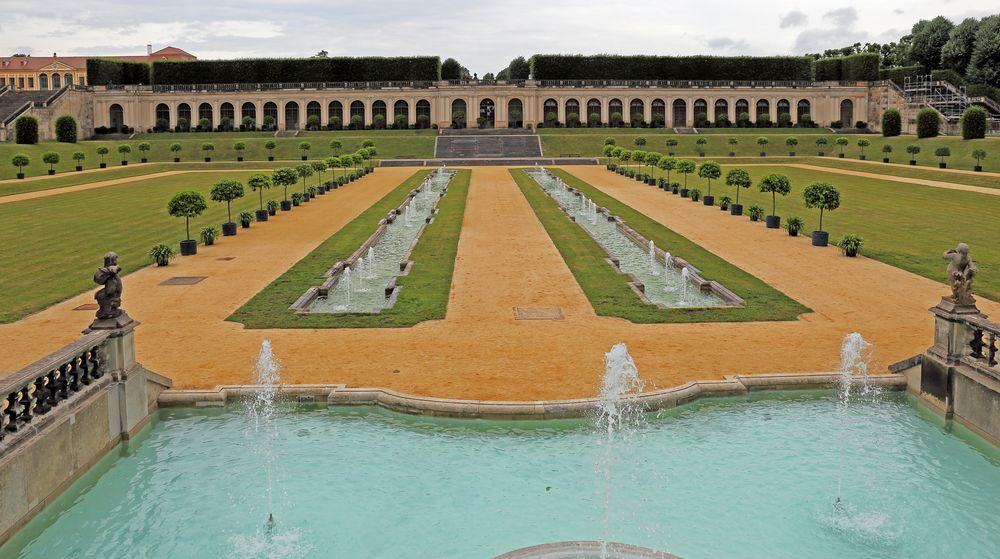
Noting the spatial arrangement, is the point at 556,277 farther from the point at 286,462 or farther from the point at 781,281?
the point at 286,462

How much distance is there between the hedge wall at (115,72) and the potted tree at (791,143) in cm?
9224

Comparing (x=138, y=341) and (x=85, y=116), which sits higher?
(x=85, y=116)

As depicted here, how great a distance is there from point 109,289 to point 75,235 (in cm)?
2347

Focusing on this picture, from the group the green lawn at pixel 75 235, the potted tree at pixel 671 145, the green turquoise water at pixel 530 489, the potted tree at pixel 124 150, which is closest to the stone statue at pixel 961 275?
the green turquoise water at pixel 530 489

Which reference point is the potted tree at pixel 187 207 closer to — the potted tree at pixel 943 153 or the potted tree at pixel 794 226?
the potted tree at pixel 794 226

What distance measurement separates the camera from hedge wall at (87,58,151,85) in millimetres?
118625

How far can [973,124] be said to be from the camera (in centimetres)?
7294

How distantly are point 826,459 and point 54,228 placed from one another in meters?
33.8

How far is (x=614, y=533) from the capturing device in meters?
10.3

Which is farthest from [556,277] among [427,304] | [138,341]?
[138,341]

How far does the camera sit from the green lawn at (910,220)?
1072 inches

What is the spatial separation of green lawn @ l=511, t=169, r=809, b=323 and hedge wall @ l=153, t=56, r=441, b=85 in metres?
86.2

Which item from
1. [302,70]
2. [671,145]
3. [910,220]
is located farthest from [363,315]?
[302,70]

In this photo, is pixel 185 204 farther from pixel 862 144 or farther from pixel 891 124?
pixel 891 124
